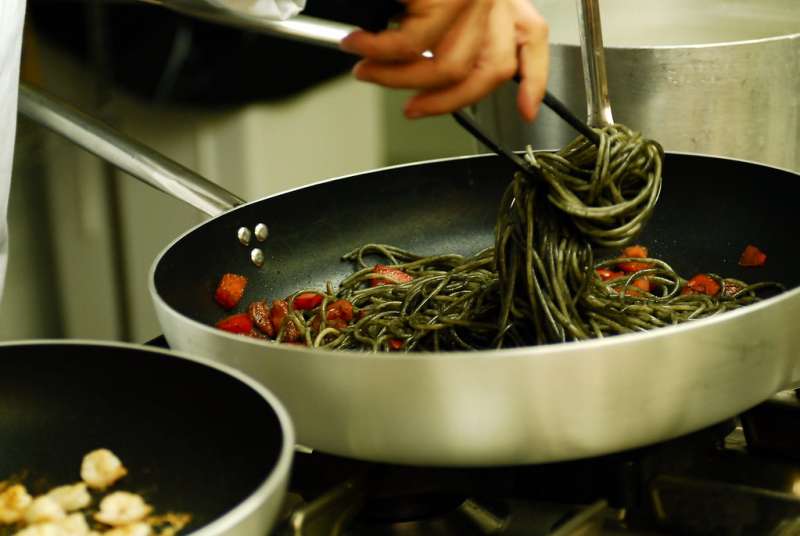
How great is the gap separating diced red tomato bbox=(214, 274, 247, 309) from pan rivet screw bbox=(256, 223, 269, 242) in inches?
2.6

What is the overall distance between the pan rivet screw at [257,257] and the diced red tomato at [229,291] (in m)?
0.05

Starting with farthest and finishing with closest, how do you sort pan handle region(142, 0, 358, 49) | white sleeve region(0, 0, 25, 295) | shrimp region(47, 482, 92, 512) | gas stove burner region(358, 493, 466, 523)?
pan handle region(142, 0, 358, 49), white sleeve region(0, 0, 25, 295), gas stove burner region(358, 493, 466, 523), shrimp region(47, 482, 92, 512)

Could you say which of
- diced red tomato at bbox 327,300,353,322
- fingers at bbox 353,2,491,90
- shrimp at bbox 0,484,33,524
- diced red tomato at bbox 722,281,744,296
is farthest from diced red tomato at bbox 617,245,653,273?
shrimp at bbox 0,484,33,524

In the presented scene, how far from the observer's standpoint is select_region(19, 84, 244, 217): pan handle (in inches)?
51.5

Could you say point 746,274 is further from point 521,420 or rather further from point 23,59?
point 23,59

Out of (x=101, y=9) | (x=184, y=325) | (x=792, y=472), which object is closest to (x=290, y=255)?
(x=184, y=325)

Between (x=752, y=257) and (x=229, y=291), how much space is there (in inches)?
25.1

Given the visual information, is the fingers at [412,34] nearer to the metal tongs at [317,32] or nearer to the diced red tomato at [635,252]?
the metal tongs at [317,32]

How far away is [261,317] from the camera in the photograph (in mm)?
1317

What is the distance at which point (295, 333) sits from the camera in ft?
4.19

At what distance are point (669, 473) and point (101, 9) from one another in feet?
3.71

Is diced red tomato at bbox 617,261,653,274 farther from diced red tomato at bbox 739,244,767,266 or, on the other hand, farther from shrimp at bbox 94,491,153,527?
shrimp at bbox 94,491,153,527

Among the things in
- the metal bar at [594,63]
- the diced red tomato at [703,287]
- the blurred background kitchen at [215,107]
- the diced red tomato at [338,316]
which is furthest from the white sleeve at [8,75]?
the diced red tomato at [703,287]

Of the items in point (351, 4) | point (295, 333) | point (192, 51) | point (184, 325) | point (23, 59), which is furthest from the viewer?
point (351, 4)
